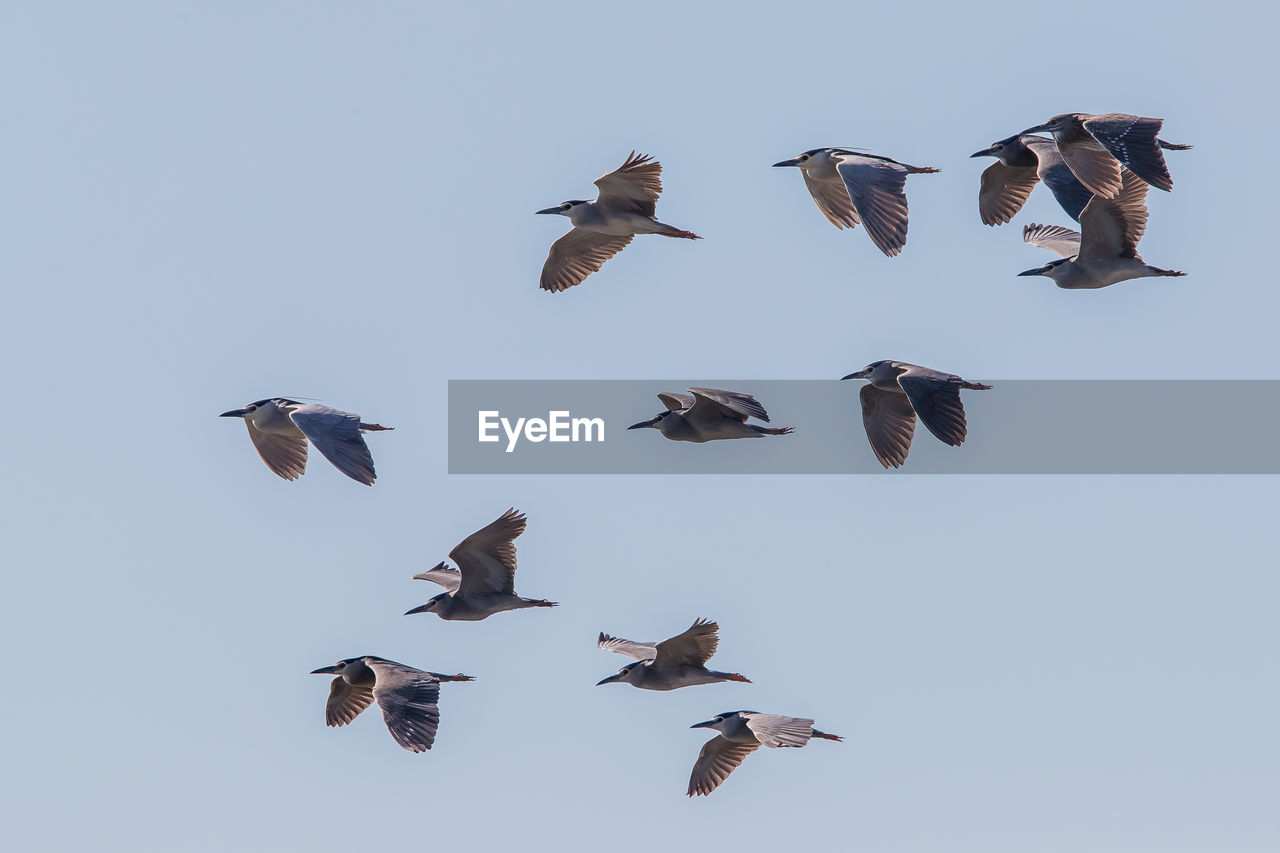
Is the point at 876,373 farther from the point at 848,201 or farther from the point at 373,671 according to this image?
the point at 373,671

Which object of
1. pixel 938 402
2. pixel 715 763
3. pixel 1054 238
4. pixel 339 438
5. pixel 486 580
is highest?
pixel 1054 238

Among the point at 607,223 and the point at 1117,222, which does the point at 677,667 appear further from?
the point at 1117,222

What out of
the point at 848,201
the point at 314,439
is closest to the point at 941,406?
the point at 848,201

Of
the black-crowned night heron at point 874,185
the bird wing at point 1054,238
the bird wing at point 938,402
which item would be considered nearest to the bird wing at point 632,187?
the black-crowned night heron at point 874,185

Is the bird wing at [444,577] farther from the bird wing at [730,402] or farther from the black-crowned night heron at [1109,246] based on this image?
the black-crowned night heron at [1109,246]

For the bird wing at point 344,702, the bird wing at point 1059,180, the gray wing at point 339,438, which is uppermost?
the bird wing at point 1059,180

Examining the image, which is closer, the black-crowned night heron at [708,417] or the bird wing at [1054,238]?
the black-crowned night heron at [708,417]

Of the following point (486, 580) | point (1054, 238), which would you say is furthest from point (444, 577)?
point (1054, 238)

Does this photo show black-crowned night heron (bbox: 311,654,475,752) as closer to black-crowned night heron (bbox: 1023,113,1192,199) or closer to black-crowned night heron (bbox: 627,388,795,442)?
black-crowned night heron (bbox: 627,388,795,442)
